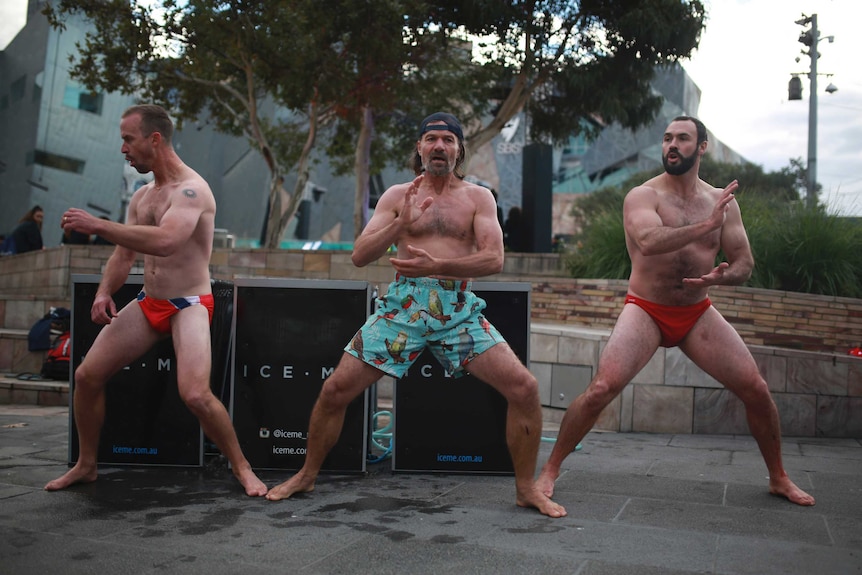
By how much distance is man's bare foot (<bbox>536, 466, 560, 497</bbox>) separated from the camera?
482 centimetres

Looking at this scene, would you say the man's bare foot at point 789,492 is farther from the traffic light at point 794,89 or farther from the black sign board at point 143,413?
the traffic light at point 794,89

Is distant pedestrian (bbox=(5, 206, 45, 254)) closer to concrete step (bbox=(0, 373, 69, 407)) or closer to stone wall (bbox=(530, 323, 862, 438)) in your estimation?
concrete step (bbox=(0, 373, 69, 407))

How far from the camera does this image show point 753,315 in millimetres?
9422

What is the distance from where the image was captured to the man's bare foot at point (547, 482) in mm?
4820

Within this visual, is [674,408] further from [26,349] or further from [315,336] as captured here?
[26,349]

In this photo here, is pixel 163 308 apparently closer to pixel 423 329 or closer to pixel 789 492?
pixel 423 329

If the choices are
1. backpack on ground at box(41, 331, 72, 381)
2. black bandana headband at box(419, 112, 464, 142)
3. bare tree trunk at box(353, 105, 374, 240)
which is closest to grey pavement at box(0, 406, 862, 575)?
black bandana headband at box(419, 112, 464, 142)

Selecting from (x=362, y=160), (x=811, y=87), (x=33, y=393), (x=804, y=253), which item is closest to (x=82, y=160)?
(x=362, y=160)

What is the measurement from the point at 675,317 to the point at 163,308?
2895 mm

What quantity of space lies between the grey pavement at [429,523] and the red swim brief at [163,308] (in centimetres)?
94

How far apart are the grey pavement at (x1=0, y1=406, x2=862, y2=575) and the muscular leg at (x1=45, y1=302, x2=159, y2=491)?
0.50 feet

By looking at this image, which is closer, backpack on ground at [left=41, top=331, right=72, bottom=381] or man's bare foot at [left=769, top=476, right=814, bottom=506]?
man's bare foot at [left=769, top=476, right=814, bottom=506]

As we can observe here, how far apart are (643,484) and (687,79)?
66011mm

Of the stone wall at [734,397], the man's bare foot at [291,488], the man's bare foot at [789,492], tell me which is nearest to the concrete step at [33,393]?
the man's bare foot at [291,488]
